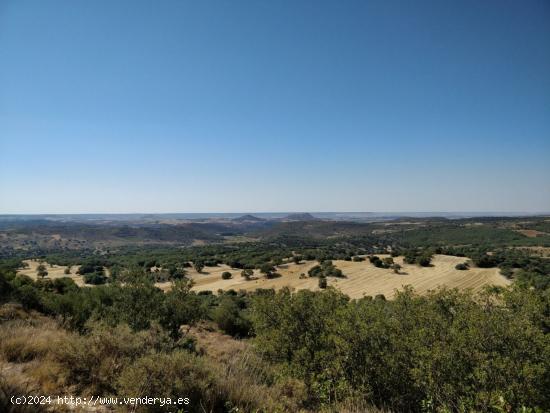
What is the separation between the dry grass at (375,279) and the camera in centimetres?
4503

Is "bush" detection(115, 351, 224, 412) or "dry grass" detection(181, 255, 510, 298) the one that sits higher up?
"bush" detection(115, 351, 224, 412)

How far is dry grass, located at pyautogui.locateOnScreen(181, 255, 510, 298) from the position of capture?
148 feet

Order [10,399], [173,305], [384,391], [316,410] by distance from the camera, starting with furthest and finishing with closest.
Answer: [173,305] → [384,391] → [316,410] → [10,399]

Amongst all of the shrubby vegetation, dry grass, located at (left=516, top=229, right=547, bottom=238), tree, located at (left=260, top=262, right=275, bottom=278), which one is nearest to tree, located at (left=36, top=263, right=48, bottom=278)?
tree, located at (left=260, top=262, right=275, bottom=278)

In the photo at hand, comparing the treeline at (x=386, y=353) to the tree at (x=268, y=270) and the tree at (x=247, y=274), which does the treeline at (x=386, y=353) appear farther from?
the tree at (x=268, y=270)

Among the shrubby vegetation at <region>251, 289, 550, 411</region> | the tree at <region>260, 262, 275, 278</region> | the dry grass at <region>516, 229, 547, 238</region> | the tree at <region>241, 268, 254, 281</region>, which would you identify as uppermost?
the shrubby vegetation at <region>251, 289, 550, 411</region>

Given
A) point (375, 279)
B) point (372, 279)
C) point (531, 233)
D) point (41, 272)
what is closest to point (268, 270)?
point (372, 279)

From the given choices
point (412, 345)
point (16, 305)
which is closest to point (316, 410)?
point (412, 345)

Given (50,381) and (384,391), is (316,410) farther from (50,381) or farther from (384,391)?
(50,381)

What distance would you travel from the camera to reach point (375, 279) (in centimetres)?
5081

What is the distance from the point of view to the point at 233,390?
260 inches

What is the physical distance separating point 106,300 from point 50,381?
15046 millimetres

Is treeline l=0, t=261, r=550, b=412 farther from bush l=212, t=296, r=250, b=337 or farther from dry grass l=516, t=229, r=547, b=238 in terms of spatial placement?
dry grass l=516, t=229, r=547, b=238

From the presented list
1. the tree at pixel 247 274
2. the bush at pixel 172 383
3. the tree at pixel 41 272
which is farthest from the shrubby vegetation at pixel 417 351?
the tree at pixel 41 272
